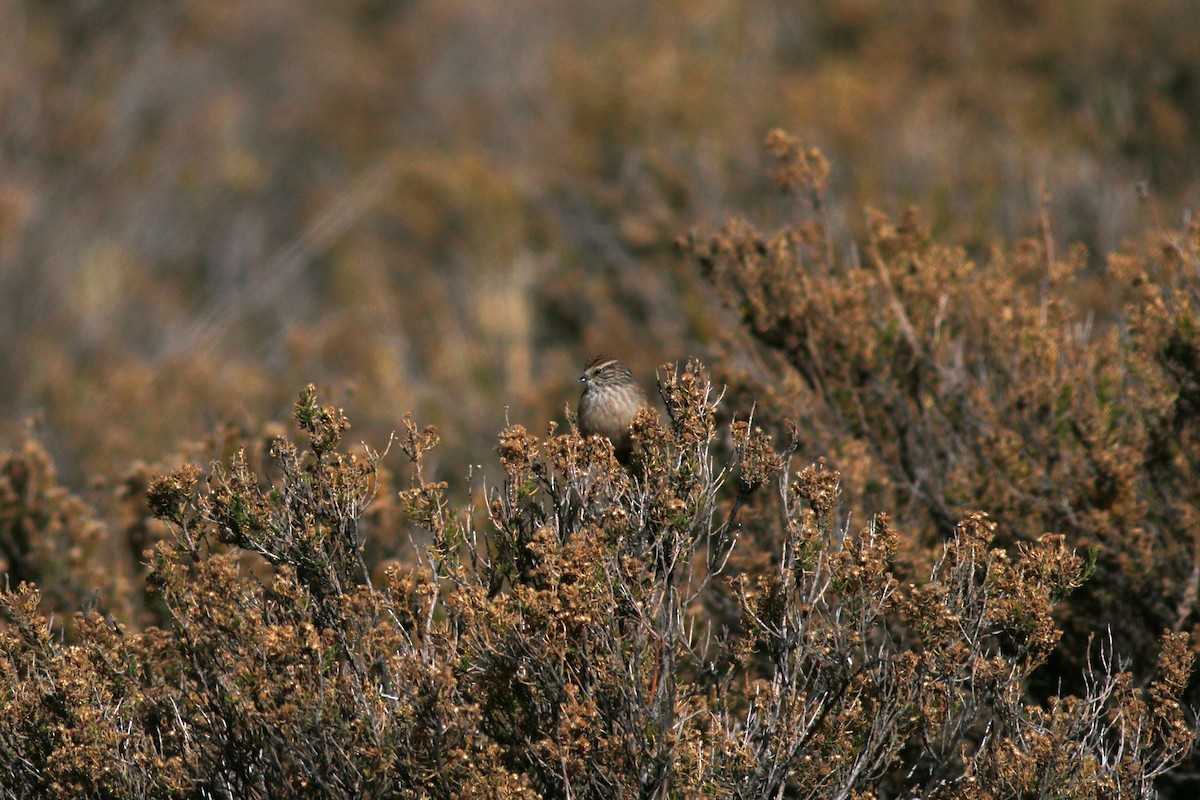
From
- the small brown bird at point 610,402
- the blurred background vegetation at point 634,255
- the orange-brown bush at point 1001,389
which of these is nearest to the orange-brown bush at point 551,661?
the blurred background vegetation at point 634,255

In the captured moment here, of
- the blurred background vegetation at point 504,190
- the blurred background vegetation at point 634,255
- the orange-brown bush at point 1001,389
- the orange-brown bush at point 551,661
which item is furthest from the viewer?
the blurred background vegetation at point 504,190

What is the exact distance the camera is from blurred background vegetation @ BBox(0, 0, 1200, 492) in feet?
40.6

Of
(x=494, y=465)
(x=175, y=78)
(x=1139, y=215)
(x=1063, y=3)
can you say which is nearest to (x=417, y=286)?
(x=175, y=78)

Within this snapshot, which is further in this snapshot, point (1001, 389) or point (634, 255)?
point (634, 255)

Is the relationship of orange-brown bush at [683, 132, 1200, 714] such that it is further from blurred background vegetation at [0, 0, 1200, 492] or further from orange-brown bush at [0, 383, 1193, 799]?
blurred background vegetation at [0, 0, 1200, 492]

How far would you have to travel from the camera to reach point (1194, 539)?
21.0ft

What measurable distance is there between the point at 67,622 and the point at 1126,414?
5621 mm

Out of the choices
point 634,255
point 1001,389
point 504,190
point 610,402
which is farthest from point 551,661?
point 504,190

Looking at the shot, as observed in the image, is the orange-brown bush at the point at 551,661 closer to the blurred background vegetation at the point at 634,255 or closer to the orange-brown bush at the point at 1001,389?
the blurred background vegetation at the point at 634,255

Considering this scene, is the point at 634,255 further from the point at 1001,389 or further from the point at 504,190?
the point at 1001,389

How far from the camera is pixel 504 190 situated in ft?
58.4

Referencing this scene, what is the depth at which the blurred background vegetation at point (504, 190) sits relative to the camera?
12383 mm

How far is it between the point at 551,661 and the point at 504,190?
13754 mm

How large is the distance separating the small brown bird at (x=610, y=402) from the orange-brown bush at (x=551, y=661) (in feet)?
3.42
